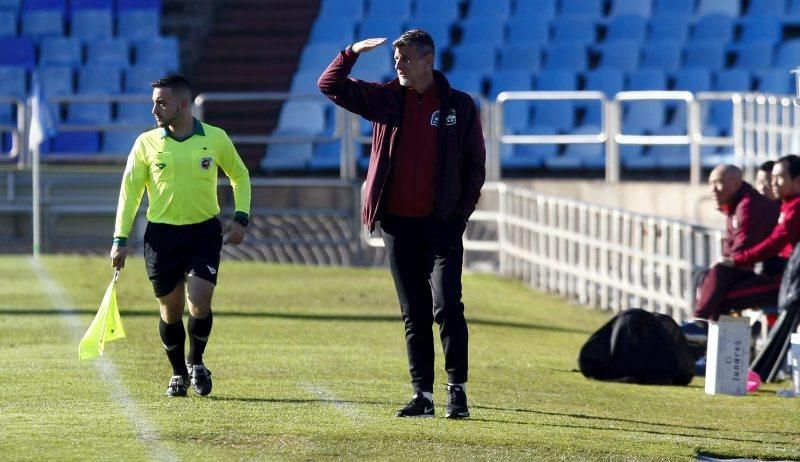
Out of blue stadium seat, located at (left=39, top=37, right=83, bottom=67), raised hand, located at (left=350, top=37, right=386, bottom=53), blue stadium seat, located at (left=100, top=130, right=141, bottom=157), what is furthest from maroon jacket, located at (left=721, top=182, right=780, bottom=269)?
blue stadium seat, located at (left=39, top=37, right=83, bottom=67)

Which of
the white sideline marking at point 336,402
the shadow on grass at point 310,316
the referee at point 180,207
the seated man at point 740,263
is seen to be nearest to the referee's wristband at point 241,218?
the referee at point 180,207

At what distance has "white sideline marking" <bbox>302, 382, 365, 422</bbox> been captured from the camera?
870 cm

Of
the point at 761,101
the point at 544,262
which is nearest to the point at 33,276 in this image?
the point at 544,262

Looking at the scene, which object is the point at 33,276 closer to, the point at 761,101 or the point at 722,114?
the point at 761,101

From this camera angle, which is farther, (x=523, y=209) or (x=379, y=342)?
(x=523, y=209)

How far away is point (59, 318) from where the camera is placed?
1400 cm

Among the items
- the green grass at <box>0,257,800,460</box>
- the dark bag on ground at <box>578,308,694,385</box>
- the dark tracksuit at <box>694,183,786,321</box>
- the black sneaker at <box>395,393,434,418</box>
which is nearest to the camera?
the green grass at <box>0,257,800,460</box>

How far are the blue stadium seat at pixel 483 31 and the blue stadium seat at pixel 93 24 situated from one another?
5.63m

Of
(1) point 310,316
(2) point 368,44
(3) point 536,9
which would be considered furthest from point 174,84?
(3) point 536,9

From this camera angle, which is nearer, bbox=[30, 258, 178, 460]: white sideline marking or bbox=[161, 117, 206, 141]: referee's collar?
bbox=[30, 258, 178, 460]: white sideline marking

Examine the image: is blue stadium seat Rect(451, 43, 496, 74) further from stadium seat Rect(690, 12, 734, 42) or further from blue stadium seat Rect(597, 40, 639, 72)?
stadium seat Rect(690, 12, 734, 42)

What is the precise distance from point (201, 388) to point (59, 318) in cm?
507

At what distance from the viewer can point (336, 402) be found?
9.25 m

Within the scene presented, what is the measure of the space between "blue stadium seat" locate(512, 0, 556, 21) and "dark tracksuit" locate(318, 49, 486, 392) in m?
19.7
